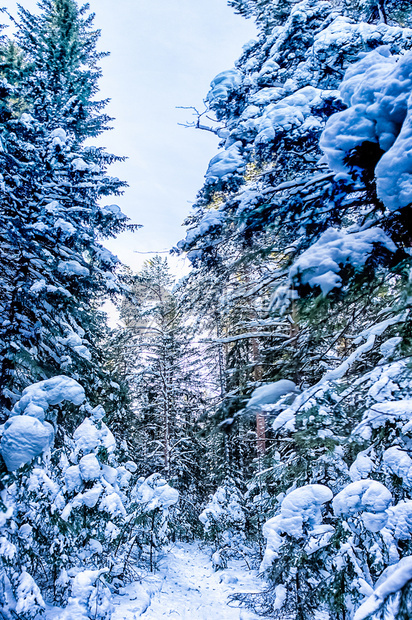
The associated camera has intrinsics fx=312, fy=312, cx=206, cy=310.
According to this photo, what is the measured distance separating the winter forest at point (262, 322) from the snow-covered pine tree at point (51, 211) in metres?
0.05

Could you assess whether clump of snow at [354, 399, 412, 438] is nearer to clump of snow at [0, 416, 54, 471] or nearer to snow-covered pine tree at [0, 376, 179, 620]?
clump of snow at [0, 416, 54, 471]

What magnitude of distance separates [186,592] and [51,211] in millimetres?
8798

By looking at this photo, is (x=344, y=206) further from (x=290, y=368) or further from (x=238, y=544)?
(x=238, y=544)

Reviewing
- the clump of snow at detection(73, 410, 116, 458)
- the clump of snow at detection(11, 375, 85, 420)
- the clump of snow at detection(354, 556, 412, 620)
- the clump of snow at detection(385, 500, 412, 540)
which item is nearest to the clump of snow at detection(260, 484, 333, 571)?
the clump of snow at detection(385, 500, 412, 540)

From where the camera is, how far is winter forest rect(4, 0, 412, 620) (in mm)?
1855

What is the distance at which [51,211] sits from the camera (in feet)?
21.7

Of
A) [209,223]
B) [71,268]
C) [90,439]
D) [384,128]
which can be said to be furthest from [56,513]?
[384,128]

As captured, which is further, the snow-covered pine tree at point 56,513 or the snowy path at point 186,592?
the snowy path at point 186,592

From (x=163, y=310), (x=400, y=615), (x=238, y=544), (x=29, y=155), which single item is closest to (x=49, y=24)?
(x=29, y=155)

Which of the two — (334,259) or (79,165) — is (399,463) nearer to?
(334,259)

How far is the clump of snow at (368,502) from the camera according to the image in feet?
8.13

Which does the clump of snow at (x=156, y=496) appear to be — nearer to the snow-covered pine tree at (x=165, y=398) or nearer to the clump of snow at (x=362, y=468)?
the clump of snow at (x=362, y=468)

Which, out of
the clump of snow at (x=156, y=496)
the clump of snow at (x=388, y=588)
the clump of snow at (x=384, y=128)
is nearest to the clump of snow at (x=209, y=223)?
the clump of snow at (x=384, y=128)

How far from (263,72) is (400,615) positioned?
18.2 feet
